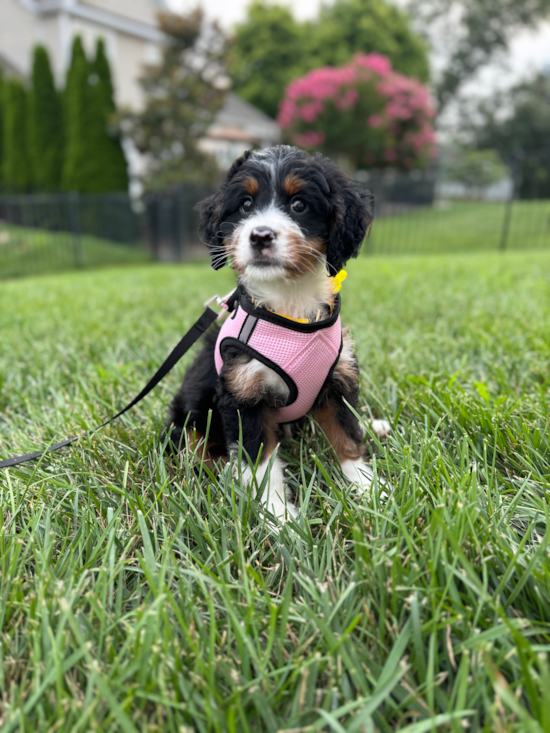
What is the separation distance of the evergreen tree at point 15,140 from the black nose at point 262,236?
20366mm

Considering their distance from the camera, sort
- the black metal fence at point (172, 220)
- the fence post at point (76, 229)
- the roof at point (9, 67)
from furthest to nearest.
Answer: the roof at point (9, 67) → the black metal fence at point (172, 220) → the fence post at point (76, 229)

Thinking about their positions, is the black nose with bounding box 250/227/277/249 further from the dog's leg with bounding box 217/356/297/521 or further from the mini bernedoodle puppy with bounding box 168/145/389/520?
the dog's leg with bounding box 217/356/297/521

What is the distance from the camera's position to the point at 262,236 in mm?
1955

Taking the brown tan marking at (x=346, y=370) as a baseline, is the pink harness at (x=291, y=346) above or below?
above

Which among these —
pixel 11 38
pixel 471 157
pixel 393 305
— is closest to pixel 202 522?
pixel 393 305

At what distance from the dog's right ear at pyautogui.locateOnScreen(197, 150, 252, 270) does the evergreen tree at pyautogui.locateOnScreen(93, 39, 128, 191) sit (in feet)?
56.7

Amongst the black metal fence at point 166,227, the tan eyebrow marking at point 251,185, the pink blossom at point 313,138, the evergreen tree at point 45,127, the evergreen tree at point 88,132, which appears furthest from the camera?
the pink blossom at point 313,138

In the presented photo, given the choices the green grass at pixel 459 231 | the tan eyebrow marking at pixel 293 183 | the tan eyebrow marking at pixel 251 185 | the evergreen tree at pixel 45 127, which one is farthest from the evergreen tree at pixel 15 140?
the tan eyebrow marking at pixel 293 183

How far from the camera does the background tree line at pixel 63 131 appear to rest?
17.5 metres

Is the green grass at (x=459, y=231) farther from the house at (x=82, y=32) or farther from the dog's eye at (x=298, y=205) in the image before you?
the dog's eye at (x=298, y=205)

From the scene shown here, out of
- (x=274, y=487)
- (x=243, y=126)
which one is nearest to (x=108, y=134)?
(x=243, y=126)

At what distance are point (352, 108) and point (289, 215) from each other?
68.3ft

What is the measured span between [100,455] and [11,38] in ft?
88.0

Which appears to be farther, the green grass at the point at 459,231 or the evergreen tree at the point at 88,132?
the evergreen tree at the point at 88,132
